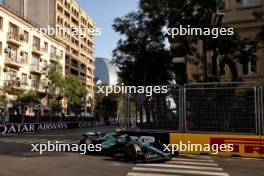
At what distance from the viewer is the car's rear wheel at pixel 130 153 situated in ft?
47.6

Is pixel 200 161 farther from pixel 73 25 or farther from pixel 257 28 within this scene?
pixel 73 25

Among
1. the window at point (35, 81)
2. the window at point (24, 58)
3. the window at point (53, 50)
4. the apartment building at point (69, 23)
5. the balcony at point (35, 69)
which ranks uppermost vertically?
the apartment building at point (69, 23)

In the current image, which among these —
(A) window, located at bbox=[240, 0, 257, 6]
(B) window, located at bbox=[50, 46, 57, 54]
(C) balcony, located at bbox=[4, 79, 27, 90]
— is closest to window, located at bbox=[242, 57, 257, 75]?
(A) window, located at bbox=[240, 0, 257, 6]

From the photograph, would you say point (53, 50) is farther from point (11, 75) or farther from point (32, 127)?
point (32, 127)

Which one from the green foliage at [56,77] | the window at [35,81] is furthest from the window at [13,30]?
the window at [35,81]

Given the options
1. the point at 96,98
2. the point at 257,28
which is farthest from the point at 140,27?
the point at 96,98

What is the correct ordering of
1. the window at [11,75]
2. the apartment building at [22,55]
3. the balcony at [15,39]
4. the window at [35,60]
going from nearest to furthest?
the apartment building at [22,55]
the balcony at [15,39]
the window at [11,75]
the window at [35,60]

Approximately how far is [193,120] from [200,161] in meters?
2.77

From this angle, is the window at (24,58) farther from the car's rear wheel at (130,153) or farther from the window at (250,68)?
the car's rear wheel at (130,153)

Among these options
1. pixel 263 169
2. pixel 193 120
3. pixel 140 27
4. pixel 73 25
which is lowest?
pixel 263 169

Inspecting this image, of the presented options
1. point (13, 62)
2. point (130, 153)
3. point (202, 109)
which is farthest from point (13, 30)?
point (130, 153)

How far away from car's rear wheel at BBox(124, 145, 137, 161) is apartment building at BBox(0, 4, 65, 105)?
40039 mm

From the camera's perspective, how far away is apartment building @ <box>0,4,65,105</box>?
181ft

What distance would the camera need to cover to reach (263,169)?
12.9 meters
